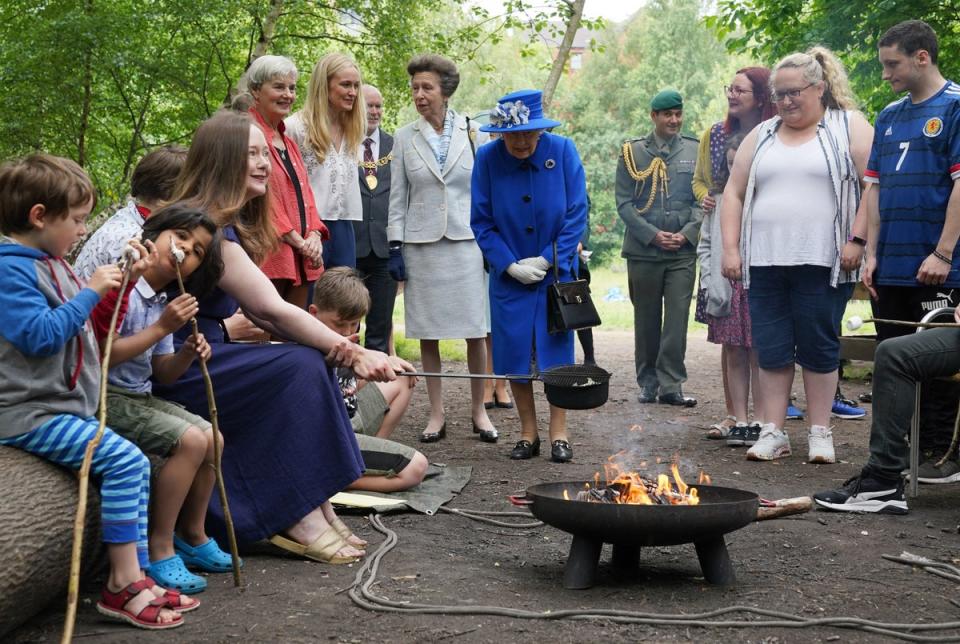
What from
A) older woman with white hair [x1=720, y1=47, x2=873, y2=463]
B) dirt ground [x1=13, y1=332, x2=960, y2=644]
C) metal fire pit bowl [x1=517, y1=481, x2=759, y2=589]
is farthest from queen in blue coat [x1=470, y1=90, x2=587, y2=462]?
metal fire pit bowl [x1=517, y1=481, x2=759, y2=589]

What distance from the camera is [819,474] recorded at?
21.1ft

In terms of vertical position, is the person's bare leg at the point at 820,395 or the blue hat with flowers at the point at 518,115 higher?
the blue hat with flowers at the point at 518,115

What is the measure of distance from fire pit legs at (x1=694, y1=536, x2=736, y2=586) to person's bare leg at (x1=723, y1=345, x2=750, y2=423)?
12.0ft

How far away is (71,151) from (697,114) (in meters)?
30.1

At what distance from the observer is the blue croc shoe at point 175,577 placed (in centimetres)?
398

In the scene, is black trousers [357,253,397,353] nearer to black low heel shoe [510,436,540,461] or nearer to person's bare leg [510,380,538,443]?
person's bare leg [510,380,538,443]

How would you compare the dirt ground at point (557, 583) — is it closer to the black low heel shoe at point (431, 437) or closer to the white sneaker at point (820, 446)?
the white sneaker at point (820, 446)

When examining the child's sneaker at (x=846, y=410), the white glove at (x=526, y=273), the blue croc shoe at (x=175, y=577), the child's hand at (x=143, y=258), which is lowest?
the child's sneaker at (x=846, y=410)

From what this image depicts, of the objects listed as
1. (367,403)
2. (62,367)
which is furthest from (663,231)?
(62,367)

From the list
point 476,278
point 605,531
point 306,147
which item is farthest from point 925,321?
point 306,147

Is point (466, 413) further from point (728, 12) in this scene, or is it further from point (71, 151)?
point (728, 12)

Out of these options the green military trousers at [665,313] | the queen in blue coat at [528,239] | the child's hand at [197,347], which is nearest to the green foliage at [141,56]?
the green military trousers at [665,313]

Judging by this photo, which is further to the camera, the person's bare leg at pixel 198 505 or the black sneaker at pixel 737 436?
the black sneaker at pixel 737 436

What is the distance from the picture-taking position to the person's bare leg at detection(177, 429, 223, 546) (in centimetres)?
427
